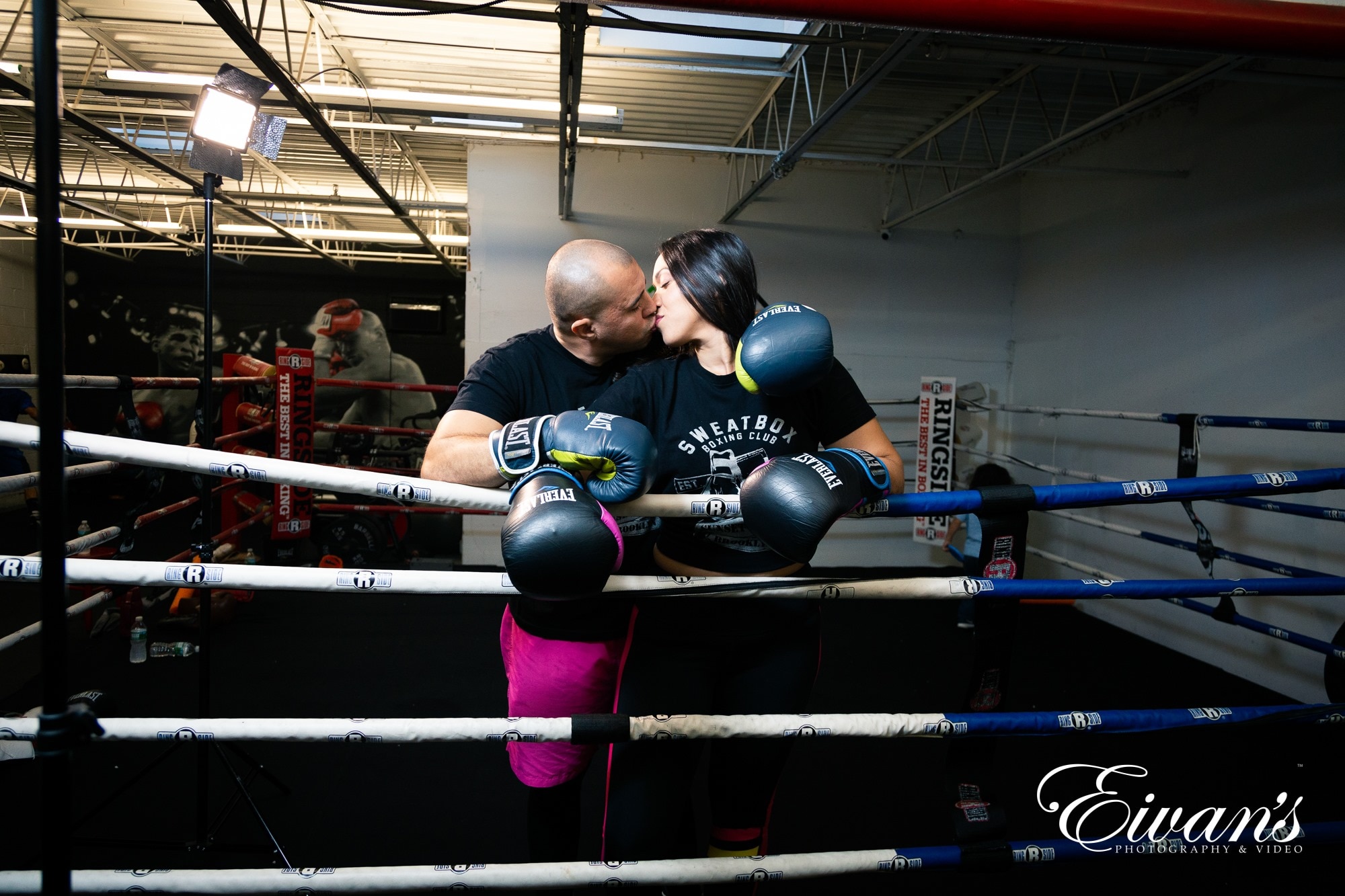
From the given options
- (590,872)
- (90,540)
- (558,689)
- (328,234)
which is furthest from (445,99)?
(328,234)

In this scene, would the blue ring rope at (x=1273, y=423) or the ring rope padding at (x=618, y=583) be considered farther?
Answer: the blue ring rope at (x=1273, y=423)

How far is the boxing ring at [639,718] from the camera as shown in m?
0.92

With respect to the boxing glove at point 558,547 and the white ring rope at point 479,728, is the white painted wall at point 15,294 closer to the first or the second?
the white ring rope at point 479,728

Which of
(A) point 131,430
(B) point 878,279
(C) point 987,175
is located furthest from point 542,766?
(B) point 878,279

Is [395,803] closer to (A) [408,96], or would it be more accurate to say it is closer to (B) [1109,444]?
(A) [408,96]

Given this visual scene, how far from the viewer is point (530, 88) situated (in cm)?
477

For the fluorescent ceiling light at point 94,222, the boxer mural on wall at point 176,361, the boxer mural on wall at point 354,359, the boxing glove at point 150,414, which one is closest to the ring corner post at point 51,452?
the fluorescent ceiling light at point 94,222

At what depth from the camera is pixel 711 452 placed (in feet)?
3.85

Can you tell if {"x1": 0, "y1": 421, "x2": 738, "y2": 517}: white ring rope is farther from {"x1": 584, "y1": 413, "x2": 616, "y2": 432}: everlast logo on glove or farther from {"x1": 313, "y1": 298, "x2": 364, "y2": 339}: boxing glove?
{"x1": 313, "y1": 298, "x2": 364, "y2": 339}: boxing glove

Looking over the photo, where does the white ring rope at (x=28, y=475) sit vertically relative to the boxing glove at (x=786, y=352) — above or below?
below

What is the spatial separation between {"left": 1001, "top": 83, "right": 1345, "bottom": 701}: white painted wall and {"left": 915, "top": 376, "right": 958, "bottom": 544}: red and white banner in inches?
26.1

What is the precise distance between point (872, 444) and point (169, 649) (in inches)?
126

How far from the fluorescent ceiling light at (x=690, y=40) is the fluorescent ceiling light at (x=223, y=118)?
1.94 metres

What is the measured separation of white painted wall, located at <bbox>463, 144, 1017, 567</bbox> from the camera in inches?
203
